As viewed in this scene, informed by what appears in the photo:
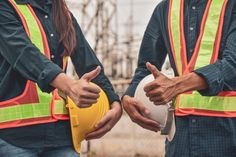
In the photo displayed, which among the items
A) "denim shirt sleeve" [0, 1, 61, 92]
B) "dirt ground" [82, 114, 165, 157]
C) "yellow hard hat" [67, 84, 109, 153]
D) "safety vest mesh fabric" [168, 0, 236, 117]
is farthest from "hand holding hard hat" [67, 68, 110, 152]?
"dirt ground" [82, 114, 165, 157]

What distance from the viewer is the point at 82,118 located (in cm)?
341

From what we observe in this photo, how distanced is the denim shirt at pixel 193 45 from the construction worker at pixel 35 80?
1.74ft

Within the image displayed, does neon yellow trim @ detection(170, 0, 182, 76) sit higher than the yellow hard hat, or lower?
higher

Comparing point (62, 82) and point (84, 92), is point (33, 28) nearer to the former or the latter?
point (62, 82)

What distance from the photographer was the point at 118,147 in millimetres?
11875

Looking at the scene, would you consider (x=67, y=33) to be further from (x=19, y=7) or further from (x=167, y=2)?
(x=167, y=2)

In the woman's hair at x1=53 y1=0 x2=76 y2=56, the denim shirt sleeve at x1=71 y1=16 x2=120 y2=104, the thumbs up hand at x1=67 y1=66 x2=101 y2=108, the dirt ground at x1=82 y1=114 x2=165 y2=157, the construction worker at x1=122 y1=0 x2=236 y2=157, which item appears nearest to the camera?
the thumbs up hand at x1=67 y1=66 x2=101 y2=108

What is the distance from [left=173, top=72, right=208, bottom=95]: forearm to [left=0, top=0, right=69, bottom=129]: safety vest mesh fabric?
718 mm

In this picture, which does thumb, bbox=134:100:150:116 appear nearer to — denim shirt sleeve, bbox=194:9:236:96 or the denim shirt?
the denim shirt

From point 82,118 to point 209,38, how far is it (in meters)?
0.83

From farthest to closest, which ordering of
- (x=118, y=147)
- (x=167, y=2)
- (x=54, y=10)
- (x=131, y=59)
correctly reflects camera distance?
(x=131, y=59) < (x=118, y=147) < (x=167, y=2) < (x=54, y=10)

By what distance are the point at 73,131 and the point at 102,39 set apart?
67.7 ft

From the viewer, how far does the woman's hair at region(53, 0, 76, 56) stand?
11.5ft

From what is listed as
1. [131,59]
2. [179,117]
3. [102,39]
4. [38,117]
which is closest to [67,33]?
[38,117]
